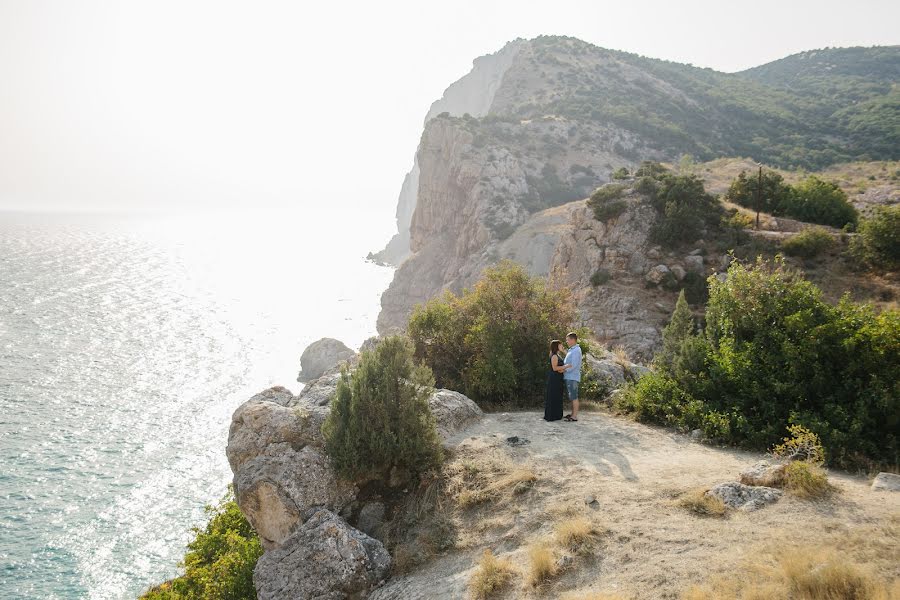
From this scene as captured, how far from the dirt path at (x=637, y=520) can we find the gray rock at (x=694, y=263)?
65.3 feet

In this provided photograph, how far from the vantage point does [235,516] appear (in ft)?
45.8

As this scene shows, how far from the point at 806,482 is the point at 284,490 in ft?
26.2

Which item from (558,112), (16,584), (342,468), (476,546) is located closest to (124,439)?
(16,584)

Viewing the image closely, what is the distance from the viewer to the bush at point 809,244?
25.7m

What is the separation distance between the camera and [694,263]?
1107 inches

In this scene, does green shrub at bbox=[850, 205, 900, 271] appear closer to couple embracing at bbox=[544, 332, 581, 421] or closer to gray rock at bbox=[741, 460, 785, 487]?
couple embracing at bbox=[544, 332, 581, 421]

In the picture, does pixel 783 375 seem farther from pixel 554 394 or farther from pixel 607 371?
pixel 607 371

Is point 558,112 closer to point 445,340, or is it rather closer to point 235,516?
point 445,340

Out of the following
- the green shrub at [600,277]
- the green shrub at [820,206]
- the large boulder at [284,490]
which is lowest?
the large boulder at [284,490]

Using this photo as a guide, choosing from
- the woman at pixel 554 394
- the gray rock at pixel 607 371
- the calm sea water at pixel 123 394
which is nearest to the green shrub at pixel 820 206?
the gray rock at pixel 607 371

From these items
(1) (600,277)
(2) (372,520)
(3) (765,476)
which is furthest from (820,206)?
(2) (372,520)

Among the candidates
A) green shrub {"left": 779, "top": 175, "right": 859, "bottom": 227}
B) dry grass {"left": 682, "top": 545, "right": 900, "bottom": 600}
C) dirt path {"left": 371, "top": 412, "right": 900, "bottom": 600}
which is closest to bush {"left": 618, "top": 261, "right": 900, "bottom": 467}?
dirt path {"left": 371, "top": 412, "right": 900, "bottom": 600}

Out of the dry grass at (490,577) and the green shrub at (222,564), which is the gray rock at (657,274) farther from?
the dry grass at (490,577)

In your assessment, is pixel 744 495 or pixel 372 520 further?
pixel 372 520
